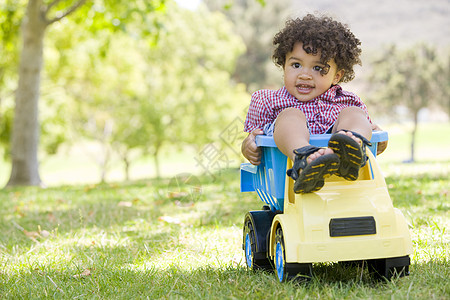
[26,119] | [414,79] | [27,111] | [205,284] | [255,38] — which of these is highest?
[255,38]

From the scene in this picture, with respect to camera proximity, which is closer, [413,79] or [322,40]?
[322,40]

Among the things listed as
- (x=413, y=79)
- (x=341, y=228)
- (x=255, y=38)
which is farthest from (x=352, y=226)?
(x=255, y=38)

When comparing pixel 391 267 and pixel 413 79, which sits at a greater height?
pixel 413 79

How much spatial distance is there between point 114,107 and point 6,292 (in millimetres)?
18158

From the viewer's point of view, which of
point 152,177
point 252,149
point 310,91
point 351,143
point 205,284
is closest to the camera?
point 351,143

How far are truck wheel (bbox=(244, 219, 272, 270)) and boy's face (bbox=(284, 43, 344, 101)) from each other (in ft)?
2.29

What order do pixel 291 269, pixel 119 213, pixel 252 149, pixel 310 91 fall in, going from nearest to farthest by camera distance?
pixel 291 269, pixel 252 149, pixel 310 91, pixel 119 213

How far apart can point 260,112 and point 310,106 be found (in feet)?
0.84

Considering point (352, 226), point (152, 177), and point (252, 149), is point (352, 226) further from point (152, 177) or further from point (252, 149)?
point (152, 177)

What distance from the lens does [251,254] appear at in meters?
2.27

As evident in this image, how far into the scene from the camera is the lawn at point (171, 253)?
6.31ft

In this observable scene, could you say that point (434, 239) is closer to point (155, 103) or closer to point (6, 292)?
point (6, 292)

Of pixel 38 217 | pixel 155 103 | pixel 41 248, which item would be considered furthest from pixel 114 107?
pixel 41 248

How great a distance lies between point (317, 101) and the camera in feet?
7.82
